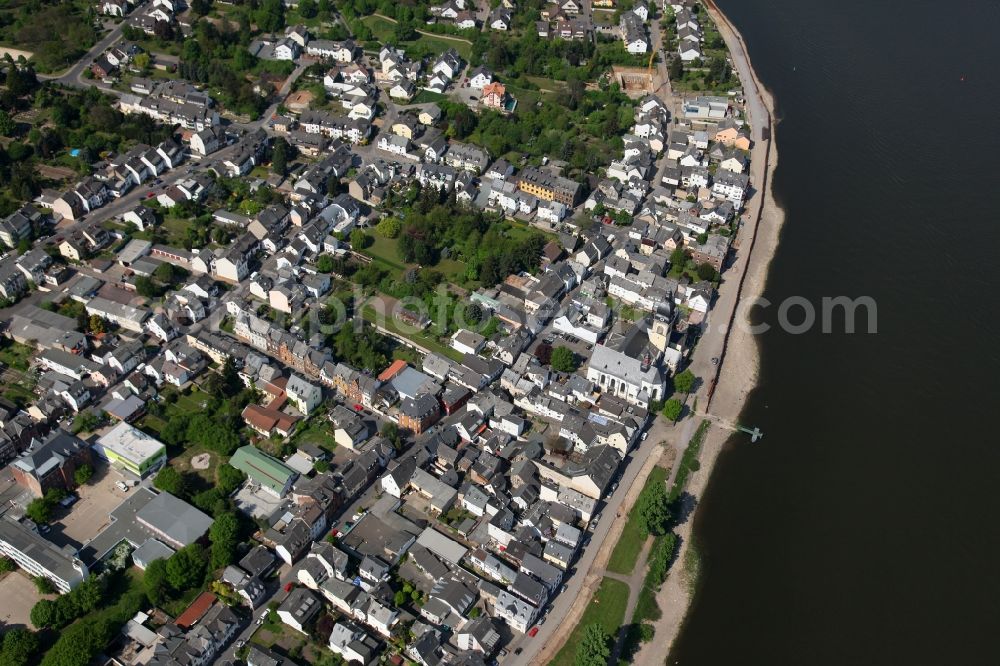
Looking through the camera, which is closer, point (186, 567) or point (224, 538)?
point (186, 567)

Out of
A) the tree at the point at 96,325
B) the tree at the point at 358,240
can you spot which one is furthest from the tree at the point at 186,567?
the tree at the point at 358,240

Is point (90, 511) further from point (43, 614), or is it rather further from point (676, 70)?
point (676, 70)

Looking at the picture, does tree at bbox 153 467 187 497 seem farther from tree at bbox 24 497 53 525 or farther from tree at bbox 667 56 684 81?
tree at bbox 667 56 684 81

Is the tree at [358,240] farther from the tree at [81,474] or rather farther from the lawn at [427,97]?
the tree at [81,474]

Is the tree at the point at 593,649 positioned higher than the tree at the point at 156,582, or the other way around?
the tree at the point at 593,649

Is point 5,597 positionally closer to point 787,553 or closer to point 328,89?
point 787,553

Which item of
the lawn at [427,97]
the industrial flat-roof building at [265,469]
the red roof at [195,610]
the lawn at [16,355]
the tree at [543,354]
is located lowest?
the red roof at [195,610]

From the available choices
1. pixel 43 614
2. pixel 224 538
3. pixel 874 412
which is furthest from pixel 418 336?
pixel 874 412

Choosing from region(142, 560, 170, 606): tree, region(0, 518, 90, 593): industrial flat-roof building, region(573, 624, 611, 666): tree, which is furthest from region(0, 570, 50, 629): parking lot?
region(573, 624, 611, 666): tree
